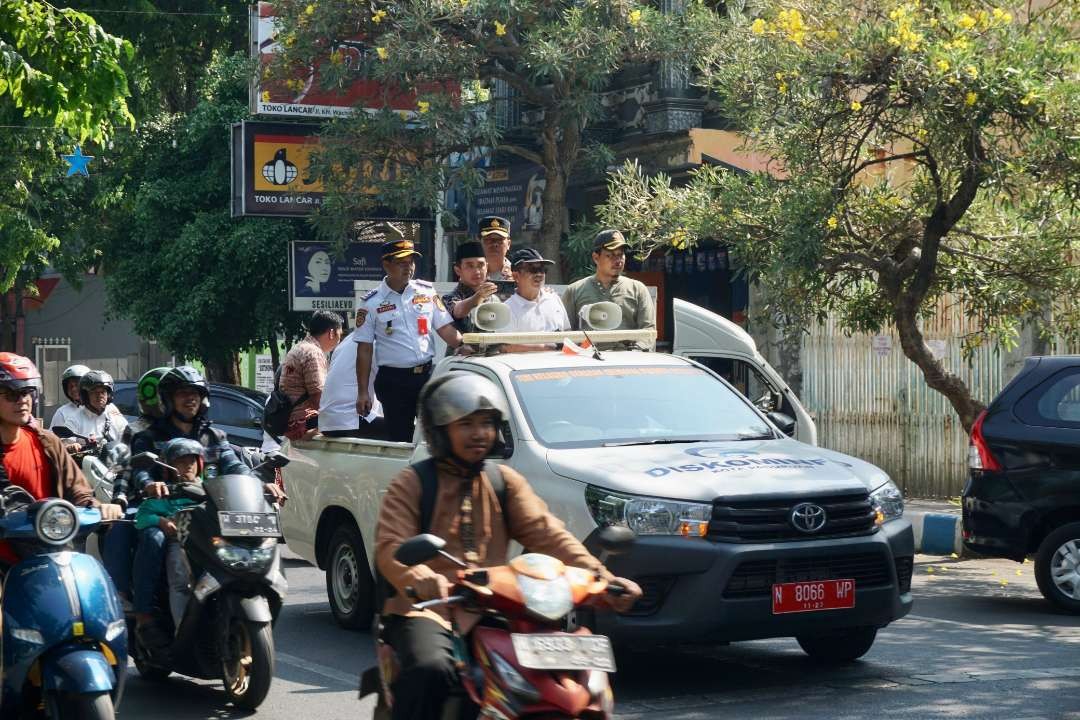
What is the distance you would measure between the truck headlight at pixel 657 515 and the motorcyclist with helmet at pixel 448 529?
2202 mm

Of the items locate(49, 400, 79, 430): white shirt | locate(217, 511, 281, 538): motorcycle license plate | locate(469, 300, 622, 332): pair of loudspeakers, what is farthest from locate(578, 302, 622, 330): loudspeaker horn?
locate(49, 400, 79, 430): white shirt

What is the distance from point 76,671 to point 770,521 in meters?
3.35

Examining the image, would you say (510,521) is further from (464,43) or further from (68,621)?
(464,43)

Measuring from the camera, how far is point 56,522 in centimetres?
598

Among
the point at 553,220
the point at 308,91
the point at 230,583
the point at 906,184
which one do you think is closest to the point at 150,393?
the point at 230,583

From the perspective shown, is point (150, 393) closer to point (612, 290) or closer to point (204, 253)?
point (612, 290)

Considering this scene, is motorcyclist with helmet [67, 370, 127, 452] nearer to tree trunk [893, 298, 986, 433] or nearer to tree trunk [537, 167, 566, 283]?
tree trunk [893, 298, 986, 433]

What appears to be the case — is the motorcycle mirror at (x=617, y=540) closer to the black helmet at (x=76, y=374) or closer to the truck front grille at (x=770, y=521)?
the truck front grille at (x=770, y=521)

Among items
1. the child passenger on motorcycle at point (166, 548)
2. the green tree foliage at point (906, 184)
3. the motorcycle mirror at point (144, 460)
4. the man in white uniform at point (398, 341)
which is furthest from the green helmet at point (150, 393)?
the green tree foliage at point (906, 184)

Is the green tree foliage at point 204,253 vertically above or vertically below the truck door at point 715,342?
above

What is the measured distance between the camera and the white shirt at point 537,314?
1072cm

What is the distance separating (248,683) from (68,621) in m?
1.86

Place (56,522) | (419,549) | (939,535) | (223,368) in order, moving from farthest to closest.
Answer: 1. (223,368)
2. (939,535)
3. (56,522)
4. (419,549)

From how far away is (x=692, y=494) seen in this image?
7711mm
